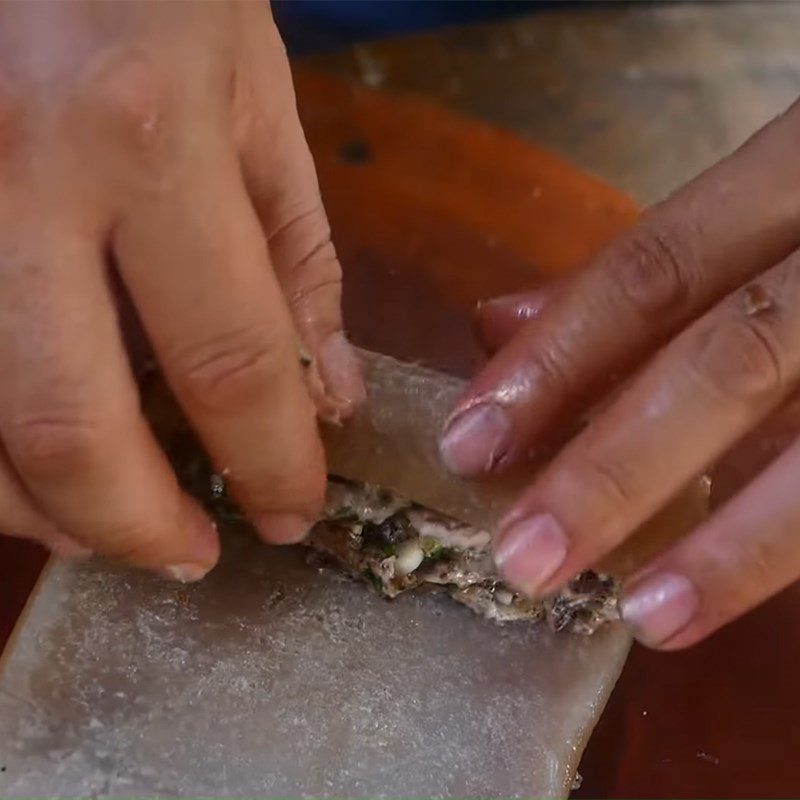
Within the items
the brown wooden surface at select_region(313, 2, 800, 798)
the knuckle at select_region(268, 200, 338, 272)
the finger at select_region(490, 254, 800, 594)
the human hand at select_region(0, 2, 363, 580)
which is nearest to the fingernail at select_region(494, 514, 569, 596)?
the finger at select_region(490, 254, 800, 594)

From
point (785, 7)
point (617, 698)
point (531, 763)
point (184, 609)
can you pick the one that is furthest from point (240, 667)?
point (785, 7)

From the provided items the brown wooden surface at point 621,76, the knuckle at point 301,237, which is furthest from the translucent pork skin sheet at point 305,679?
the brown wooden surface at point 621,76

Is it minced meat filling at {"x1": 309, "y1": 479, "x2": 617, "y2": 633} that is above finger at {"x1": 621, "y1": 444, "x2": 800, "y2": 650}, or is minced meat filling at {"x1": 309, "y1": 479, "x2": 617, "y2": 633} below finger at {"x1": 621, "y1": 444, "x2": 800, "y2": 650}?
below

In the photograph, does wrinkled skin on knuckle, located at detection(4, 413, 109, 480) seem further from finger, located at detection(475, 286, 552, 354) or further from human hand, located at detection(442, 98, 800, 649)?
finger, located at detection(475, 286, 552, 354)

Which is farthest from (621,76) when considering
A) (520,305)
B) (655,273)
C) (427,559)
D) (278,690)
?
(278,690)

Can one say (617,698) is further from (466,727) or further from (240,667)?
(240,667)
